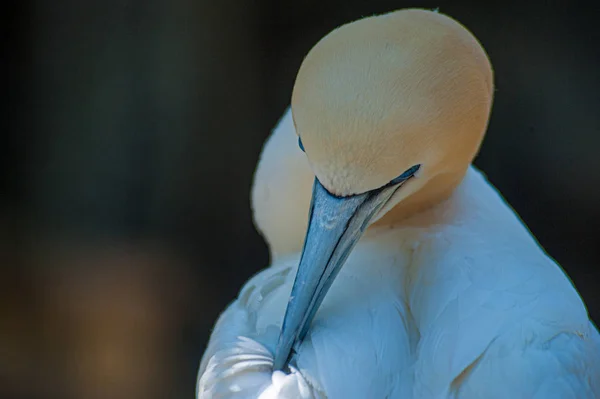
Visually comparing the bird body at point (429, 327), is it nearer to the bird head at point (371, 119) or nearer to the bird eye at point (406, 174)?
the bird head at point (371, 119)

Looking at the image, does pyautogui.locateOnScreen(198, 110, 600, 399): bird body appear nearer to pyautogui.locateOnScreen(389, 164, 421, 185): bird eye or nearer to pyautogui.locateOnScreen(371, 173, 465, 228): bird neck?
pyautogui.locateOnScreen(371, 173, 465, 228): bird neck

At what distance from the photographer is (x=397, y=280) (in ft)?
6.19

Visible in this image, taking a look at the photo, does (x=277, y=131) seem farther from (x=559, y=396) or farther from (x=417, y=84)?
(x=559, y=396)

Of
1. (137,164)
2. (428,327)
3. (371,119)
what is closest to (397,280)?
(428,327)

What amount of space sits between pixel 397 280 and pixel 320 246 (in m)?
0.27

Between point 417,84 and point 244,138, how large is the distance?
275 centimetres

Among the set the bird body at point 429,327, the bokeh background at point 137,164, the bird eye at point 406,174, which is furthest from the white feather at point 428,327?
the bokeh background at point 137,164

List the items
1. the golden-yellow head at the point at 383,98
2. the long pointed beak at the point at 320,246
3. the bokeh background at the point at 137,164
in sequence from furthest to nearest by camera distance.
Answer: the bokeh background at the point at 137,164 < the long pointed beak at the point at 320,246 < the golden-yellow head at the point at 383,98

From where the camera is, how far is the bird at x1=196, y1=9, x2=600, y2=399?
1569mm

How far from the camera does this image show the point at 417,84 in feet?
5.25

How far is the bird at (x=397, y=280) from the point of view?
5.15 feet

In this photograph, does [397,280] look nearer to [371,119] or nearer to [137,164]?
[371,119]

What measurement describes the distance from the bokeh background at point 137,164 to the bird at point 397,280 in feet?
7.41

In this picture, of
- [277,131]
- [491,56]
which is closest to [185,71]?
[491,56]
